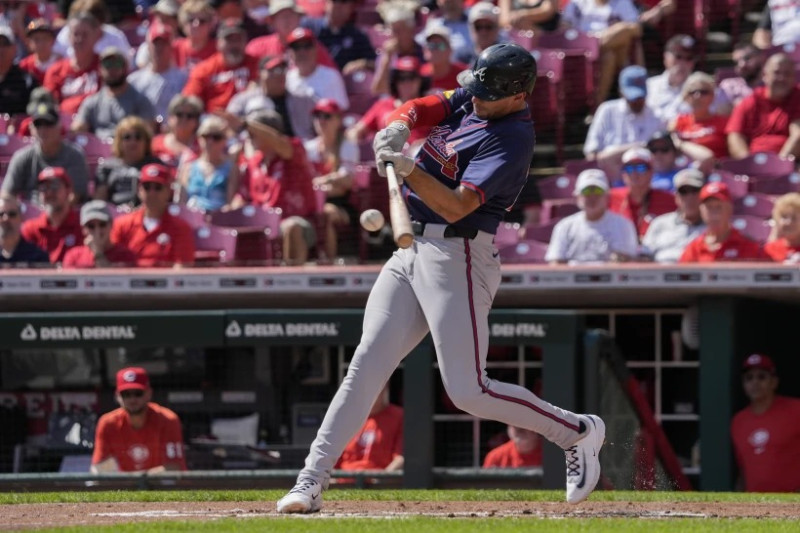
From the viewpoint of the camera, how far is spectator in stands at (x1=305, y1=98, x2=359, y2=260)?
33.0 feet

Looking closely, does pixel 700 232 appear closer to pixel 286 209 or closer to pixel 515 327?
pixel 515 327

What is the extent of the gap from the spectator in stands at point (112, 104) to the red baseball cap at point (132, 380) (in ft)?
13.1

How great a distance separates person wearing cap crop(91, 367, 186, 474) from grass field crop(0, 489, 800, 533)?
1.71 meters

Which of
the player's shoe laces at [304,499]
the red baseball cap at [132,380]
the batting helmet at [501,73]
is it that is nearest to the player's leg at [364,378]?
the player's shoe laces at [304,499]

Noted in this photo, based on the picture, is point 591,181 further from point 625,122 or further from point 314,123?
point 314,123

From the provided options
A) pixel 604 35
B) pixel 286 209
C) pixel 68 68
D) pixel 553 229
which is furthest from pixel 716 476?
pixel 68 68

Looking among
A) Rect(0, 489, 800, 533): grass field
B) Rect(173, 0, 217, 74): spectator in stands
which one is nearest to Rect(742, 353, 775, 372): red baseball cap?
Rect(0, 489, 800, 533): grass field

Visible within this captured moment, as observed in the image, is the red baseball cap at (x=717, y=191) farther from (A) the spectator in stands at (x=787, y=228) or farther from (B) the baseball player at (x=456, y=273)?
(B) the baseball player at (x=456, y=273)

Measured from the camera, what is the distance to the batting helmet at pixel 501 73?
4.88 meters

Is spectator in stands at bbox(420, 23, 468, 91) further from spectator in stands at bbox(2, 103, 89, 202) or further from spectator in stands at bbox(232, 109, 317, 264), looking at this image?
spectator in stands at bbox(2, 103, 89, 202)

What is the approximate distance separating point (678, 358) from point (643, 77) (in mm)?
2765

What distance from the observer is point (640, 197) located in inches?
381

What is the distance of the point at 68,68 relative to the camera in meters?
12.9

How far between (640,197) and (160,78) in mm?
4551
